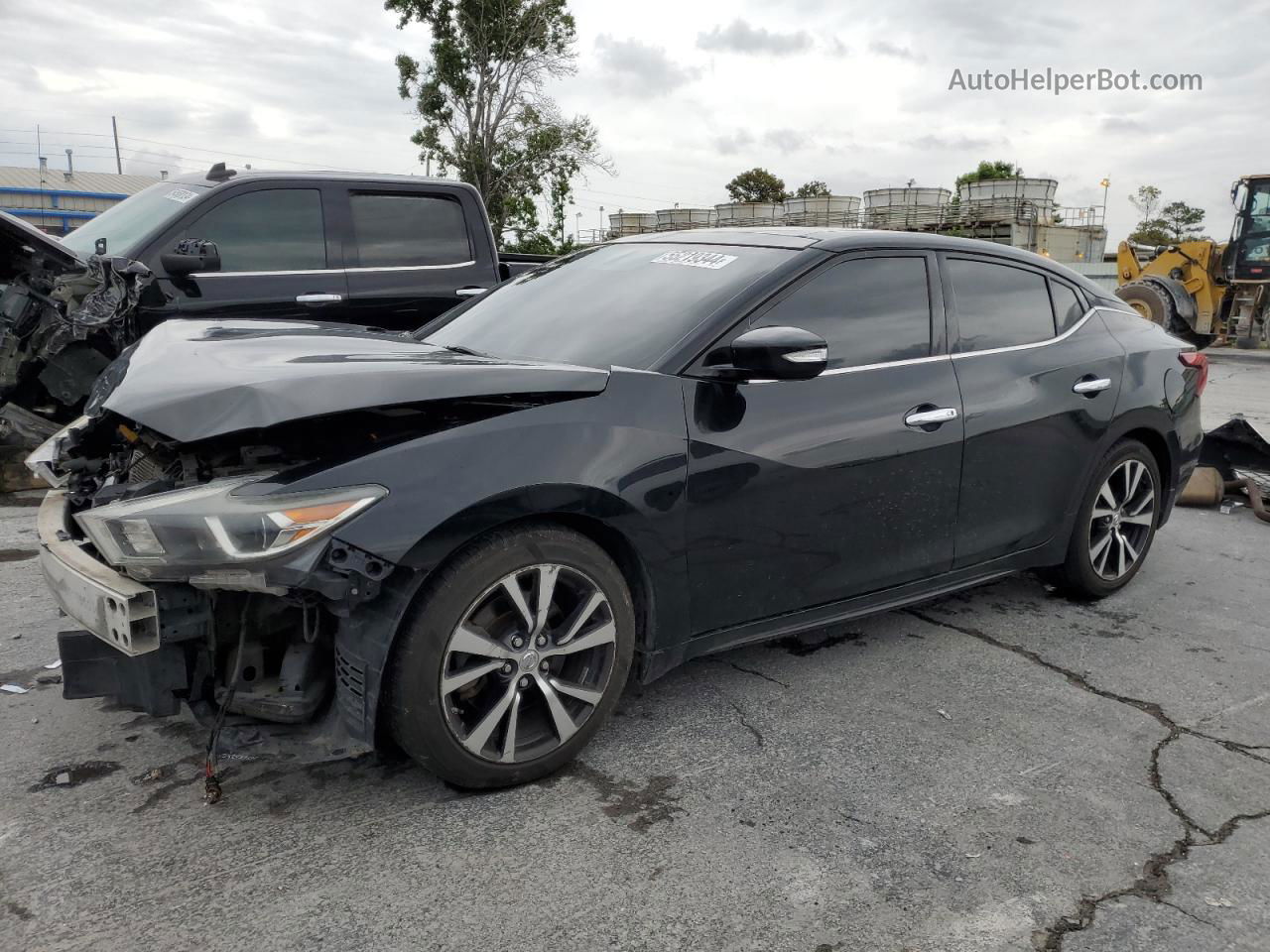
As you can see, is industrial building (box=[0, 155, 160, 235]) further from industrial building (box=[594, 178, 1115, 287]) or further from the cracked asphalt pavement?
the cracked asphalt pavement

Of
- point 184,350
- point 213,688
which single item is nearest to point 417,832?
point 213,688

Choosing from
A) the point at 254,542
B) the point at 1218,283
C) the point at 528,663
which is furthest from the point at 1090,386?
the point at 1218,283

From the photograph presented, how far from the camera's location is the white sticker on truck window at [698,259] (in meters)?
3.47

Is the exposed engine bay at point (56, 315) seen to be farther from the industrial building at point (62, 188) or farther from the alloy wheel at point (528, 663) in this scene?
the industrial building at point (62, 188)

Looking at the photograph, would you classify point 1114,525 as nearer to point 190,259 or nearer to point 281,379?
point 281,379

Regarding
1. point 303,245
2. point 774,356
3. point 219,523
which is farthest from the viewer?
point 303,245

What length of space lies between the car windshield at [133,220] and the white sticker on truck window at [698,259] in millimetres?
3771

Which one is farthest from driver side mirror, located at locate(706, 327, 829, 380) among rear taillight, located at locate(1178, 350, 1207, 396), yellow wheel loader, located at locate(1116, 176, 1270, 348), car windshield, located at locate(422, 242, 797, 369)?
yellow wheel loader, located at locate(1116, 176, 1270, 348)

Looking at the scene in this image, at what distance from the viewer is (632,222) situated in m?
39.9

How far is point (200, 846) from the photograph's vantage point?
2.51 m

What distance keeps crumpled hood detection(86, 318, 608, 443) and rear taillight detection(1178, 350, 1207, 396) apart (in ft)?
10.8

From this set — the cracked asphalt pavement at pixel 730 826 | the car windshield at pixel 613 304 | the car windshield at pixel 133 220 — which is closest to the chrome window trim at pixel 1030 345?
the car windshield at pixel 613 304

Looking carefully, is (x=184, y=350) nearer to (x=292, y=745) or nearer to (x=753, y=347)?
(x=292, y=745)

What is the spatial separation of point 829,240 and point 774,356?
0.84 meters
